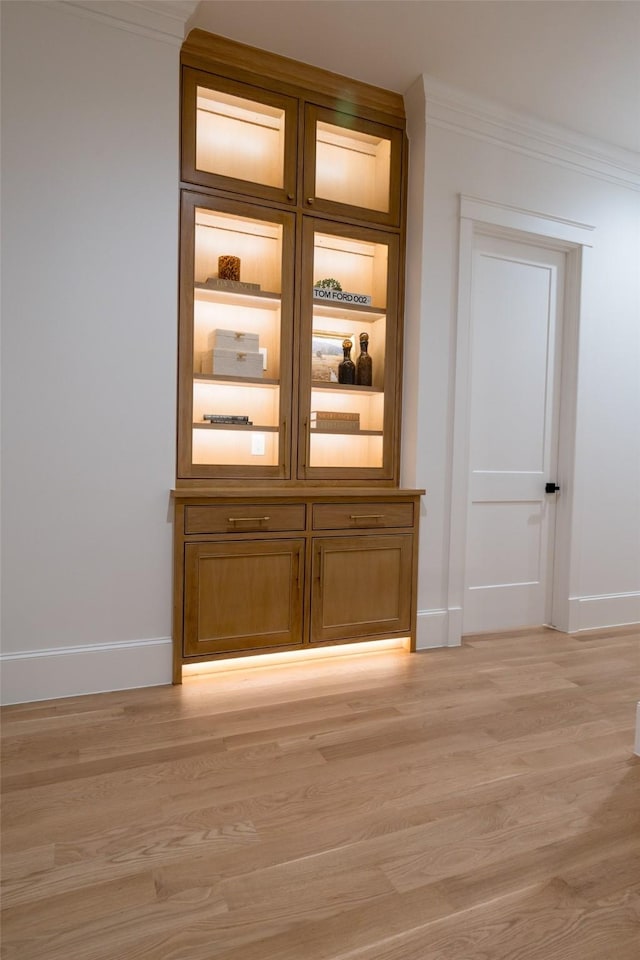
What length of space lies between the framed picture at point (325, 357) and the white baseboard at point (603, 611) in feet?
7.19

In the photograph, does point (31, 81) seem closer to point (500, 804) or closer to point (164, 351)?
point (164, 351)

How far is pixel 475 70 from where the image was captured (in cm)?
310

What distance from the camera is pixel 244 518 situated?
2.88 m

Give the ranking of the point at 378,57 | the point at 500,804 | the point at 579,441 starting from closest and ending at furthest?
the point at 500,804 < the point at 378,57 < the point at 579,441

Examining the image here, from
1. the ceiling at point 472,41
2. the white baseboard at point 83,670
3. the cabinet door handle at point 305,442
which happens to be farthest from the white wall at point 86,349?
the cabinet door handle at point 305,442

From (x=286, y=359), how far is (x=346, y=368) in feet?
1.39

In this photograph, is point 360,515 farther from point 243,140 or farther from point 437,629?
point 243,140

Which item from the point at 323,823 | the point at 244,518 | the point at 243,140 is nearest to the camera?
the point at 323,823

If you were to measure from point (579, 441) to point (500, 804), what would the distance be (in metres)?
2.63

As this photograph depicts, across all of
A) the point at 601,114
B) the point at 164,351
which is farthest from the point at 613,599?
the point at 164,351

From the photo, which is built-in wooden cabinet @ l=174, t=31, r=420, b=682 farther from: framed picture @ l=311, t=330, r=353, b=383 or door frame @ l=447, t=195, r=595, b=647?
door frame @ l=447, t=195, r=595, b=647

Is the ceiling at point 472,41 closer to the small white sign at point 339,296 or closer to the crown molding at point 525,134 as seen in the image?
the crown molding at point 525,134

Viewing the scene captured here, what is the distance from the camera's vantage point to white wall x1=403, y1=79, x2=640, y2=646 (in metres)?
3.32

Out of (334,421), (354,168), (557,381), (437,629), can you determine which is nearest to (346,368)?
(334,421)
